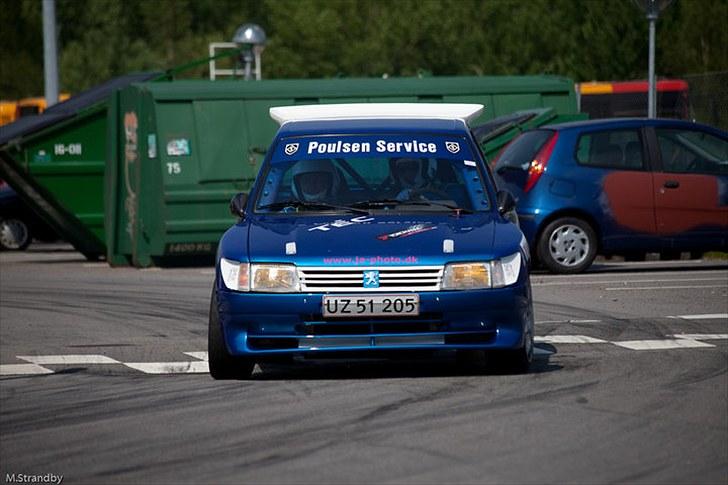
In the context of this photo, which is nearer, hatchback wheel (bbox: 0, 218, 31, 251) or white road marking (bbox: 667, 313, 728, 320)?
white road marking (bbox: 667, 313, 728, 320)

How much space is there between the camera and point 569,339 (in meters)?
12.6

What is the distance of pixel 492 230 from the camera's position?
10727mm

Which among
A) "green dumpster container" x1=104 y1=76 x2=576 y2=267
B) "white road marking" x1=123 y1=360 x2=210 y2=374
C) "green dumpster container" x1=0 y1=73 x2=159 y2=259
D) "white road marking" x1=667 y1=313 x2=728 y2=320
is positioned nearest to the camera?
"white road marking" x1=123 y1=360 x2=210 y2=374

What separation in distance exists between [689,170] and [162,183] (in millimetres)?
6792

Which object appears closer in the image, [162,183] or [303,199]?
[303,199]

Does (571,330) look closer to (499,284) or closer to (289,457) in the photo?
(499,284)

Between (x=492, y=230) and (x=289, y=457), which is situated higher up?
(x=492, y=230)

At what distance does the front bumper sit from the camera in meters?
10.1

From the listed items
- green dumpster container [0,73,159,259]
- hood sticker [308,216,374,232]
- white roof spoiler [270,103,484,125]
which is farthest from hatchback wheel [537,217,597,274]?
A: hood sticker [308,216,374,232]

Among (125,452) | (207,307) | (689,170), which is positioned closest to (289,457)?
(125,452)

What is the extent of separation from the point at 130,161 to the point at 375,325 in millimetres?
13067

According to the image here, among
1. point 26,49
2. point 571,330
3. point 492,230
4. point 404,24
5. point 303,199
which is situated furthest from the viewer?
point 26,49

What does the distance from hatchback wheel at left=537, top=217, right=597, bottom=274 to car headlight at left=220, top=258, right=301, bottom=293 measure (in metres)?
8.83

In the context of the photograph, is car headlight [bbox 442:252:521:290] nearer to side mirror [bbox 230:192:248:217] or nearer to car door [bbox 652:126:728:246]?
side mirror [bbox 230:192:248:217]
